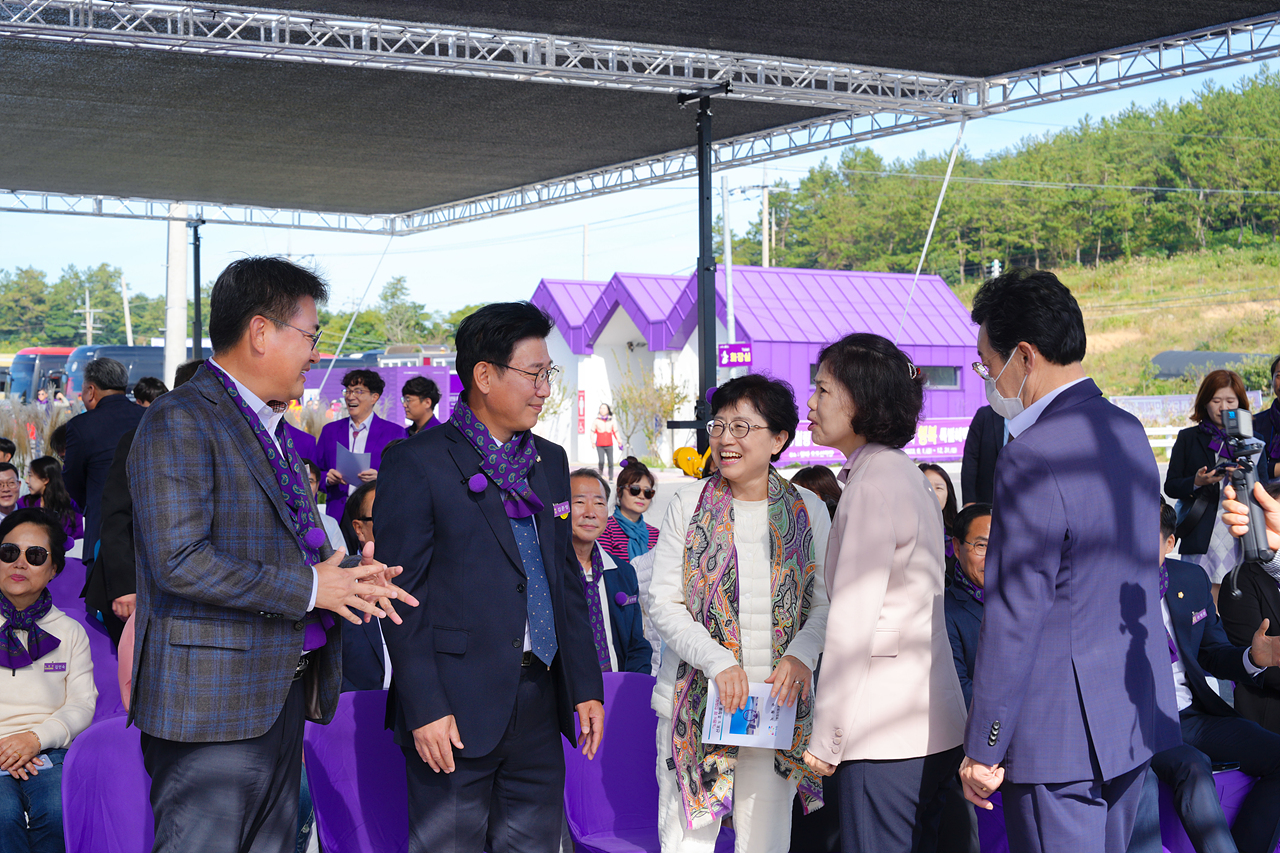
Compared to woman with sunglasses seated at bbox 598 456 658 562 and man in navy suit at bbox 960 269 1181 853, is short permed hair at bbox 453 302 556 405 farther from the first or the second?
woman with sunglasses seated at bbox 598 456 658 562

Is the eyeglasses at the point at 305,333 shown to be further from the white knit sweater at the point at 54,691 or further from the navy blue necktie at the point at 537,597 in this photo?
the white knit sweater at the point at 54,691

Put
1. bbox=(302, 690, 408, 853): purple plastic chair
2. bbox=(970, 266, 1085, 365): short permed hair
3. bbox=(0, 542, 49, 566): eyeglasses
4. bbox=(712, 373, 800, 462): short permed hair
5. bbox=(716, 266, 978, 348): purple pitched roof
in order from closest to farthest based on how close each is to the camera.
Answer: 1. bbox=(970, 266, 1085, 365): short permed hair
2. bbox=(712, 373, 800, 462): short permed hair
3. bbox=(302, 690, 408, 853): purple plastic chair
4. bbox=(0, 542, 49, 566): eyeglasses
5. bbox=(716, 266, 978, 348): purple pitched roof

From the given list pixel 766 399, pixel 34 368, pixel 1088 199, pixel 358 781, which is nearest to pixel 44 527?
pixel 358 781

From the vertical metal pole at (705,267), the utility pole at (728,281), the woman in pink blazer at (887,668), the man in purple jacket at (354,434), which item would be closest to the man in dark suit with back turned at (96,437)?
the man in purple jacket at (354,434)

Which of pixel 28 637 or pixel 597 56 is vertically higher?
pixel 597 56

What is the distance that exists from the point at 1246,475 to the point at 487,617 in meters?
1.58

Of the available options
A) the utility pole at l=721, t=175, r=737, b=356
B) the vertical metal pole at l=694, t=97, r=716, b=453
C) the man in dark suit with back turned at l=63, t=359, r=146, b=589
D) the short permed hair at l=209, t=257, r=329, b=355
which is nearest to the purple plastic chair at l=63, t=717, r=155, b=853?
the short permed hair at l=209, t=257, r=329, b=355

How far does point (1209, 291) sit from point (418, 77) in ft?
147

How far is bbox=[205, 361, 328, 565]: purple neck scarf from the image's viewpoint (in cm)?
203

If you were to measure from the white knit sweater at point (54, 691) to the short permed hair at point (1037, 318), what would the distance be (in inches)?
115

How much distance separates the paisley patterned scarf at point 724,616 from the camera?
2.57 meters

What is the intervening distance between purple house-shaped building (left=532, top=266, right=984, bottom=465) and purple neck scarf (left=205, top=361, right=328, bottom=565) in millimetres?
18482

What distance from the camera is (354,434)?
628 cm

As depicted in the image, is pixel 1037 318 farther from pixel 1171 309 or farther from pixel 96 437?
pixel 1171 309
